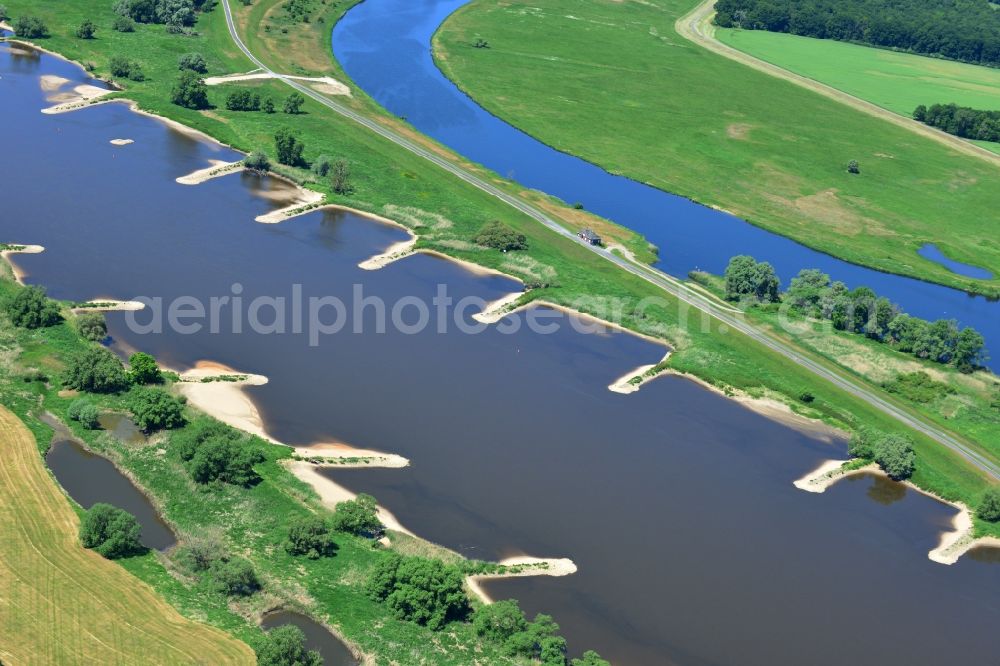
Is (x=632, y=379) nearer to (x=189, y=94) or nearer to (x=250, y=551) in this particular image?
(x=250, y=551)

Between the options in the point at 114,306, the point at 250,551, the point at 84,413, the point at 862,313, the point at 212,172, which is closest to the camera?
the point at 250,551

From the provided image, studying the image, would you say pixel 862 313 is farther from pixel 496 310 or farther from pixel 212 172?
pixel 212 172

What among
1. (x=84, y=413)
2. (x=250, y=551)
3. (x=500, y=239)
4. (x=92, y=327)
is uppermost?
(x=500, y=239)

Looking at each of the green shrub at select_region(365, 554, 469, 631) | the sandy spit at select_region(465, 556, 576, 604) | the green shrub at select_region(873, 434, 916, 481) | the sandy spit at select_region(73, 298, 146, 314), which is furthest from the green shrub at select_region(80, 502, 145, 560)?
the green shrub at select_region(873, 434, 916, 481)

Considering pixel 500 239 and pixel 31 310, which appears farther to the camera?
pixel 500 239

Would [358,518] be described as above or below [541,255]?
below

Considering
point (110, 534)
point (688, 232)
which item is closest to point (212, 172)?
point (688, 232)

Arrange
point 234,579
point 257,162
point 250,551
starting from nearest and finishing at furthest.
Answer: point 234,579 → point 250,551 → point 257,162
